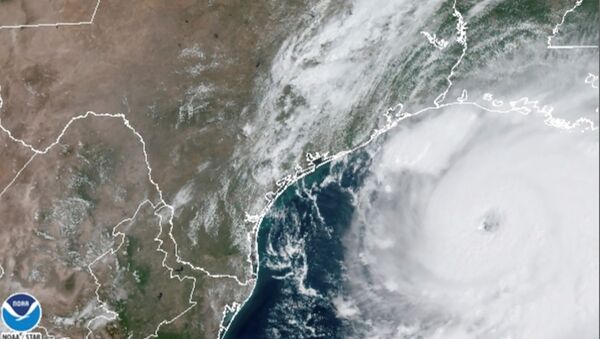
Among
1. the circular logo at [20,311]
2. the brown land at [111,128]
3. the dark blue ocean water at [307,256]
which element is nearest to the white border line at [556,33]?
the dark blue ocean water at [307,256]

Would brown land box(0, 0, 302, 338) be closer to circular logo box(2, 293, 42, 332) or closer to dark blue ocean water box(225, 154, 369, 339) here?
circular logo box(2, 293, 42, 332)

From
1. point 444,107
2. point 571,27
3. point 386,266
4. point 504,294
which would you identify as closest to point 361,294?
point 386,266

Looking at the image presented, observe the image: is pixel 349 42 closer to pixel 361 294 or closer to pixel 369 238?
pixel 369 238

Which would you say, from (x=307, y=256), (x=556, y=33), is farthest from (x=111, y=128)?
(x=556, y=33)

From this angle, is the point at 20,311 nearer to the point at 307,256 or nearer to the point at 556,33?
the point at 307,256

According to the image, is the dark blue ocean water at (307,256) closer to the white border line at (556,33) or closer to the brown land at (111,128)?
the brown land at (111,128)

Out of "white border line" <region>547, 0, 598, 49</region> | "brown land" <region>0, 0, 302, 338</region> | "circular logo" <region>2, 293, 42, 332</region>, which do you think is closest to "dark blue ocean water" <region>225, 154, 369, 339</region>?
"brown land" <region>0, 0, 302, 338</region>
